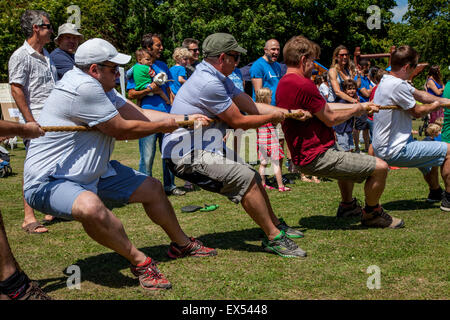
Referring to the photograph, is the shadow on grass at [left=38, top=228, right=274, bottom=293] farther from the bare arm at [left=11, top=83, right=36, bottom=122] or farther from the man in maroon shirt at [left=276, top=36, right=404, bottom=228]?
the bare arm at [left=11, top=83, right=36, bottom=122]

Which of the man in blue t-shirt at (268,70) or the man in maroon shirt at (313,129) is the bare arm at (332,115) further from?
the man in blue t-shirt at (268,70)

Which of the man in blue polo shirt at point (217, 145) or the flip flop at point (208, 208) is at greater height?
the man in blue polo shirt at point (217, 145)

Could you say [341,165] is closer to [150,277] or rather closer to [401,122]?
[401,122]

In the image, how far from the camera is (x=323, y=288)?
153 inches

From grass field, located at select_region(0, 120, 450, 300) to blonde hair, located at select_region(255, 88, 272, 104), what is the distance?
77.1 inches

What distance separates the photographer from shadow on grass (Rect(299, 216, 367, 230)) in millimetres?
5750

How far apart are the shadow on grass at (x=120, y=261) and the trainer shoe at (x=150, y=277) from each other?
0.17 meters

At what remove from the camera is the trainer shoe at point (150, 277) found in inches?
157

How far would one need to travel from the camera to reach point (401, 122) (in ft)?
19.8

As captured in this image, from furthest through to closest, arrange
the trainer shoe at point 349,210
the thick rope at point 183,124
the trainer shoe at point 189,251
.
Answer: the trainer shoe at point 349,210 < the trainer shoe at point 189,251 < the thick rope at point 183,124

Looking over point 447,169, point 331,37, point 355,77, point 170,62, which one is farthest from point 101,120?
point 331,37

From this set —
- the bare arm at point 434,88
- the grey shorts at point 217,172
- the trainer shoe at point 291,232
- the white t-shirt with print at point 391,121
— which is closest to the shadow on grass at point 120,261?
the trainer shoe at point 291,232

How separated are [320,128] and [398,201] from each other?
95.6 inches

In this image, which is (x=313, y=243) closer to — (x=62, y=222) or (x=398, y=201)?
(x=398, y=201)
